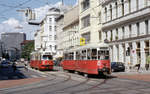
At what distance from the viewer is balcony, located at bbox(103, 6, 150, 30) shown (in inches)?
1575

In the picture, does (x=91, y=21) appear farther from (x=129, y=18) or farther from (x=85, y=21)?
(x=129, y=18)

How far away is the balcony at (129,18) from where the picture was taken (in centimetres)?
4001

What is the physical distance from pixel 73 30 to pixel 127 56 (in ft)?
98.2

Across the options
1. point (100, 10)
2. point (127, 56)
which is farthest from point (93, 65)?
point (100, 10)

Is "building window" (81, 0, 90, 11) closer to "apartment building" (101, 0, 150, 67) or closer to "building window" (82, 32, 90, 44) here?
"building window" (82, 32, 90, 44)

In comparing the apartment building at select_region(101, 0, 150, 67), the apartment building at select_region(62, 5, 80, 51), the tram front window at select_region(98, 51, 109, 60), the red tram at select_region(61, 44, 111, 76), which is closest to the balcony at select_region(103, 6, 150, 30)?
the apartment building at select_region(101, 0, 150, 67)

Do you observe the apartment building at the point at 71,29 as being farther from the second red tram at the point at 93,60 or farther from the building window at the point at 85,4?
the second red tram at the point at 93,60

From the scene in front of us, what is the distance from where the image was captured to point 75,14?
7481 centimetres

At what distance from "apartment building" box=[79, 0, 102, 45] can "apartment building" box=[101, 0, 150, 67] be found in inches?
109

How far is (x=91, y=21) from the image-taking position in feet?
191

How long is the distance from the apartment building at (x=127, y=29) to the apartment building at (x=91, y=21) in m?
2.76

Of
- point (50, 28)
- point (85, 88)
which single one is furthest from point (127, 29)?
point (50, 28)

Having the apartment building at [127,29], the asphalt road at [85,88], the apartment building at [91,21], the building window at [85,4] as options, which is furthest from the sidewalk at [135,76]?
the building window at [85,4]

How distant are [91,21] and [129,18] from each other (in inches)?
579
